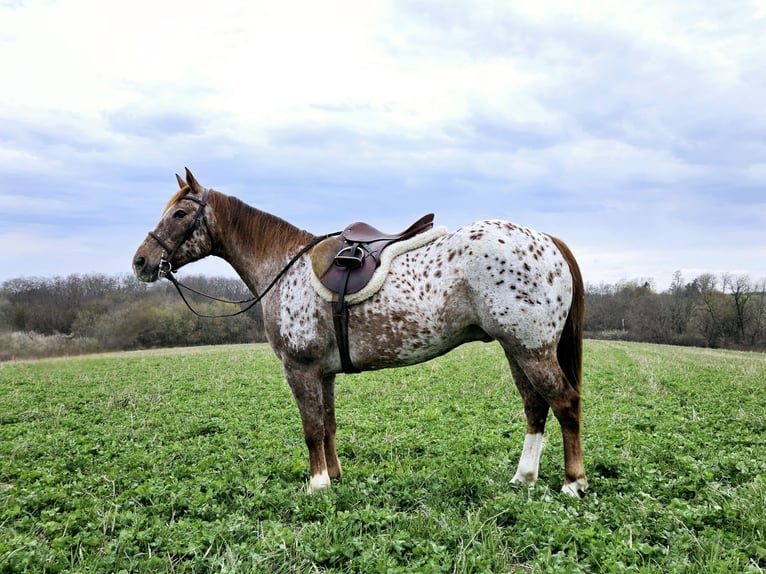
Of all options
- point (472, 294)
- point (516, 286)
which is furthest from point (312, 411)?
point (516, 286)

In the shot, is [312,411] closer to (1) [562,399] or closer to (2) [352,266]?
(2) [352,266]

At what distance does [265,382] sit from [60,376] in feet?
28.5

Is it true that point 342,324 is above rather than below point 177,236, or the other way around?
below

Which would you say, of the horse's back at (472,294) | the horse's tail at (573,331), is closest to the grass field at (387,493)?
the horse's tail at (573,331)

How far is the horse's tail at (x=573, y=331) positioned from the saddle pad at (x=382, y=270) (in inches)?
53.0

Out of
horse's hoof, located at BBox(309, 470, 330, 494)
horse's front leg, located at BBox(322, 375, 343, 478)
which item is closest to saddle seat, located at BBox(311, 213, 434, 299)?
horse's front leg, located at BBox(322, 375, 343, 478)

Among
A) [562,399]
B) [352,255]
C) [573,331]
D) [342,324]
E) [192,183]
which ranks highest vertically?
[192,183]

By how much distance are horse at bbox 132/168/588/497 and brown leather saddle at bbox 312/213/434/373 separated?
0.10 m

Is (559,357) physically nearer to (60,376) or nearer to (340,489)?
(340,489)

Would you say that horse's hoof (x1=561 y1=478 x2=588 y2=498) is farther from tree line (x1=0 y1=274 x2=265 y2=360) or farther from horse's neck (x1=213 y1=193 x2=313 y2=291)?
tree line (x1=0 y1=274 x2=265 y2=360)

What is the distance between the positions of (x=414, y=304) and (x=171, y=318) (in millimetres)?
51891

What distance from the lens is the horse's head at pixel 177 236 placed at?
5.28 meters

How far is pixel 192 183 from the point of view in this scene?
17.6 ft

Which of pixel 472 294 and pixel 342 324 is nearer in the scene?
pixel 472 294
